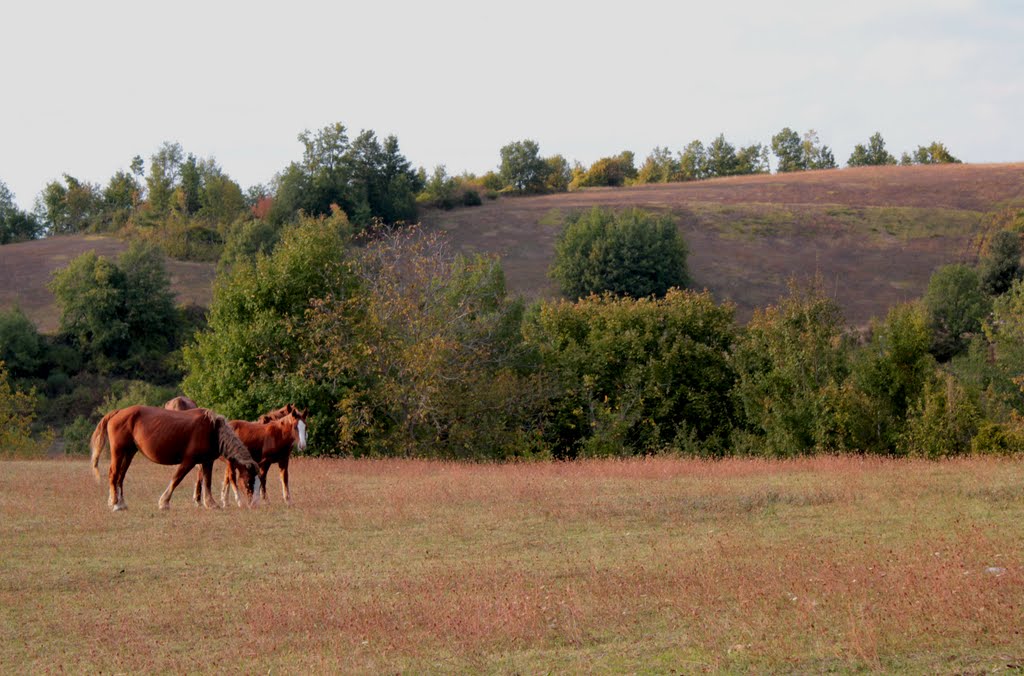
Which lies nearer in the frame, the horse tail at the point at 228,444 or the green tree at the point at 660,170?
the horse tail at the point at 228,444

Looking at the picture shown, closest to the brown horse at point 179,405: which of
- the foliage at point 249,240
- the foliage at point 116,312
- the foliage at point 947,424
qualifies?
the foliage at point 947,424

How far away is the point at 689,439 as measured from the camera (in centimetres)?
4072

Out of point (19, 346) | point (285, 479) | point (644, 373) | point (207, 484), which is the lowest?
point (644, 373)

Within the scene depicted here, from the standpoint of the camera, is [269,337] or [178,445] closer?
[178,445]

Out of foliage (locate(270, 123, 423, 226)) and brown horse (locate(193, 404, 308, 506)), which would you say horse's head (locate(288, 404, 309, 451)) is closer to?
brown horse (locate(193, 404, 308, 506))

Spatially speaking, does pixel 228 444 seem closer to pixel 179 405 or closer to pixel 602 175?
pixel 179 405

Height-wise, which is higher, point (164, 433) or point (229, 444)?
point (164, 433)

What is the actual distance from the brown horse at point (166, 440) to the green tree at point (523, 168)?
114 m

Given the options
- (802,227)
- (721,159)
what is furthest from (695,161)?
(802,227)

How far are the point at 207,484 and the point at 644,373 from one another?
25212 mm

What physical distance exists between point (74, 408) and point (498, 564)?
2141 inches

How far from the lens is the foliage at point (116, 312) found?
68.4 meters

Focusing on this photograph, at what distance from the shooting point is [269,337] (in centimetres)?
3616

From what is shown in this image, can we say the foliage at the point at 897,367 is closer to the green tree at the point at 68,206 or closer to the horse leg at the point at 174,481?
the horse leg at the point at 174,481
